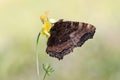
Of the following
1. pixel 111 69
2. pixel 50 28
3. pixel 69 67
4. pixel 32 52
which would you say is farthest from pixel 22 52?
pixel 50 28

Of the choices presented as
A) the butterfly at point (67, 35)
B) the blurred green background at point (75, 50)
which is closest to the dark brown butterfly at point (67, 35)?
the butterfly at point (67, 35)

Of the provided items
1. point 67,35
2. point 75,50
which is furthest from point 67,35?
point 75,50

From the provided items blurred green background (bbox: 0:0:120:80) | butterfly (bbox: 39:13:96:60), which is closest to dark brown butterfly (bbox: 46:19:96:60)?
butterfly (bbox: 39:13:96:60)

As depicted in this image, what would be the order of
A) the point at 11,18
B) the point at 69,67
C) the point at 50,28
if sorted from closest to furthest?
the point at 50,28
the point at 69,67
the point at 11,18

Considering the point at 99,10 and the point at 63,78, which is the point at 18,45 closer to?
the point at 63,78

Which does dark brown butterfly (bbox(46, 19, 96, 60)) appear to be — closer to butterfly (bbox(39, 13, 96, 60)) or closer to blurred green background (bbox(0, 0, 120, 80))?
butterfly (bbox(39, 13, 96, 60))

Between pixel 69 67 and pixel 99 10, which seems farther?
pixel 99 10

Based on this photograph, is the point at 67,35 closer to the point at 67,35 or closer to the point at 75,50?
the point at 67,35

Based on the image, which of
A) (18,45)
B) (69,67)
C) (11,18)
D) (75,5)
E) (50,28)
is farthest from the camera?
(75,5)
